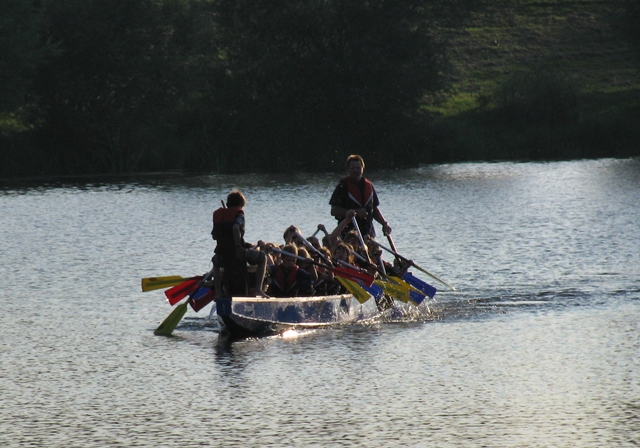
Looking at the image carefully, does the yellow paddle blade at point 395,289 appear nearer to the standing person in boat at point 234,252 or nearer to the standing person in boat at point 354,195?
the standing person in boat at point 354,195

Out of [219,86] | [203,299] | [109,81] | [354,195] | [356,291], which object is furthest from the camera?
[219,86]

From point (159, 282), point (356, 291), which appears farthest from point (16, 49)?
point (356, 291)

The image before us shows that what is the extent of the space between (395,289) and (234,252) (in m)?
3.18

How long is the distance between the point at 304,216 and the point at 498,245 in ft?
26.1

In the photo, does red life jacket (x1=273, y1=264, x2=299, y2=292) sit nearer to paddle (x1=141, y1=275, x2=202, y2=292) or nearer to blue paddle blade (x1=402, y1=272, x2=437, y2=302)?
paddle (x1=141, y1=275, x2=202, y2=292)

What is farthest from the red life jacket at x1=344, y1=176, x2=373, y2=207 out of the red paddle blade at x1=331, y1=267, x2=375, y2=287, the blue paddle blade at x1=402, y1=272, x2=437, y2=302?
the red paddle blade at x1=331, y1=267, x2=375, y2=287

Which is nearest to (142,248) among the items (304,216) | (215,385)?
(304,216)

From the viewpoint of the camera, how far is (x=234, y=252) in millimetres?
13523

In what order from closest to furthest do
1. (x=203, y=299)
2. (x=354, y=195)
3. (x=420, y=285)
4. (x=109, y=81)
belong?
(x=203, y=299) < (x=354, y=195) < (x=420, y=285) < (x=109, y=81)

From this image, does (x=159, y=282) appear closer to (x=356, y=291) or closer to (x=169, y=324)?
(x=169, y=324)

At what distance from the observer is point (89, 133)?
48.7m

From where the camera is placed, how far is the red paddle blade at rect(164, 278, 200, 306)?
1501cm

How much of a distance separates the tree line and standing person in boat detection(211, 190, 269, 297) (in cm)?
3417

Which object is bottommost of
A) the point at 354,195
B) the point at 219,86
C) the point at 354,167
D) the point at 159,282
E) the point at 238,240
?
the point at 159,282
